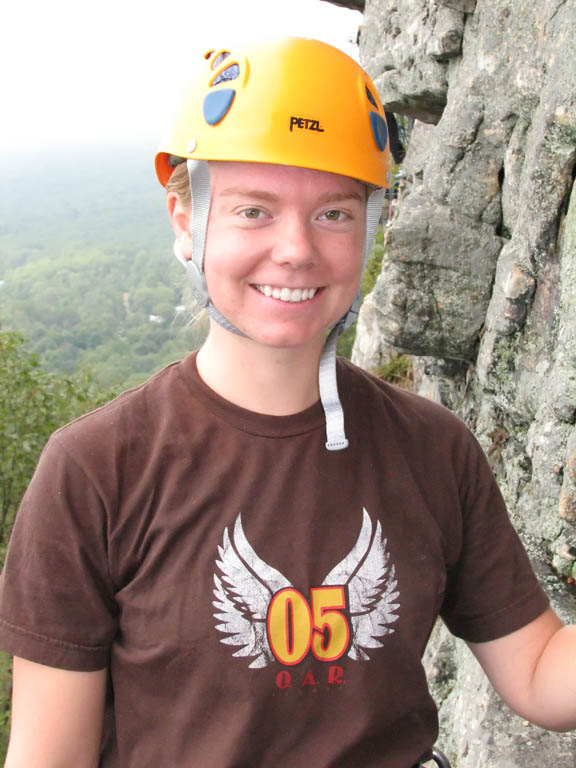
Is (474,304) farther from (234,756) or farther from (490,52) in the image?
(234,756)

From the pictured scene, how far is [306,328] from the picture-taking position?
6.29 feet

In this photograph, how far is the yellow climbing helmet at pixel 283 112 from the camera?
188 centimetres

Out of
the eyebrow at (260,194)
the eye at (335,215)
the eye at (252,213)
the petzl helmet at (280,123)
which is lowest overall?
the eye at (252,213)

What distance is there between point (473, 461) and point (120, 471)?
3.39ft

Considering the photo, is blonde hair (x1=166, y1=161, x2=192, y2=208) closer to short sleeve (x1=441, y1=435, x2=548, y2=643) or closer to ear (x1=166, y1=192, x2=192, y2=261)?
ear (x1=166, y1=192, x2=192, y2=261)

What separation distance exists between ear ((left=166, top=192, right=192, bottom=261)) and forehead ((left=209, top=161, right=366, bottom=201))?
181 mm

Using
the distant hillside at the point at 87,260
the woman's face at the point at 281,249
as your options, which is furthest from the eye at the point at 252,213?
the distant hillside at the point at 87,260

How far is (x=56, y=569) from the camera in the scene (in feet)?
5.62

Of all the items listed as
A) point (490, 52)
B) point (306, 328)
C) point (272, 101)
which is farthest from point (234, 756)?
point (490, 52)

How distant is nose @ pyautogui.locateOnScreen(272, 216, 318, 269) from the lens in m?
1.79

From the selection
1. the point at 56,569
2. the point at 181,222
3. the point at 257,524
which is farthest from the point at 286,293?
the point at 56,569

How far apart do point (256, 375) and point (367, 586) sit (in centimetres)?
64

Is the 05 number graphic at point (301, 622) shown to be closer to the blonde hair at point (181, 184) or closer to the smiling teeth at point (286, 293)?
the smiling teeth at point (286, 293)

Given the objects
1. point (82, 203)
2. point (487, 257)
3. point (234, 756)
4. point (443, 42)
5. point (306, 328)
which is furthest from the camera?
point (82, 203)
